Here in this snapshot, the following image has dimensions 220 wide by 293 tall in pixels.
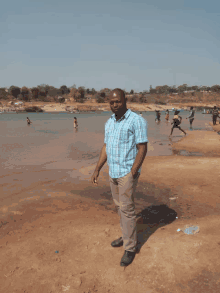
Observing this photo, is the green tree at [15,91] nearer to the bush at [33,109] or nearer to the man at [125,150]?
the bush at [33,109]

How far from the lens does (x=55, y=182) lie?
22.4ft

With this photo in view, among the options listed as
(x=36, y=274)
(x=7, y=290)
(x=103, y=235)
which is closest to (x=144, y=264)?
(x=103, y=235)

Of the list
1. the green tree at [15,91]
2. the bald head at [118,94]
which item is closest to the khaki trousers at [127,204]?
the bald head at [118,94]

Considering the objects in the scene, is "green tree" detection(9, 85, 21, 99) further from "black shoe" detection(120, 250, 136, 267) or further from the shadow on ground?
"black shoe" detection(120, 250, 136, 267)

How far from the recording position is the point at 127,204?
2670 mm

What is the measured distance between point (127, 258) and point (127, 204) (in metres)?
0.77

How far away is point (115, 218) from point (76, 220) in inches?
30.3

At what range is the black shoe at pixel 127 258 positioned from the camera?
279cm

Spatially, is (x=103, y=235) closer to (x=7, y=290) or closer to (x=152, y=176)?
(x=7, y=290)

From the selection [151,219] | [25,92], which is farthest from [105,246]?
[25,92]

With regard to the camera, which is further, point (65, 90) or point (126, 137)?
point (65, 90)

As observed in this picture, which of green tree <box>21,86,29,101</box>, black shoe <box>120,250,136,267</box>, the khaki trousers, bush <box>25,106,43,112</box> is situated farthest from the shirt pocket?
green tree <box>21,86,29,101</box>

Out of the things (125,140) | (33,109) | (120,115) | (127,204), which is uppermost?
(33,109)

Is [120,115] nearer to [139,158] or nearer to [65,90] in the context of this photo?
[139,158]
